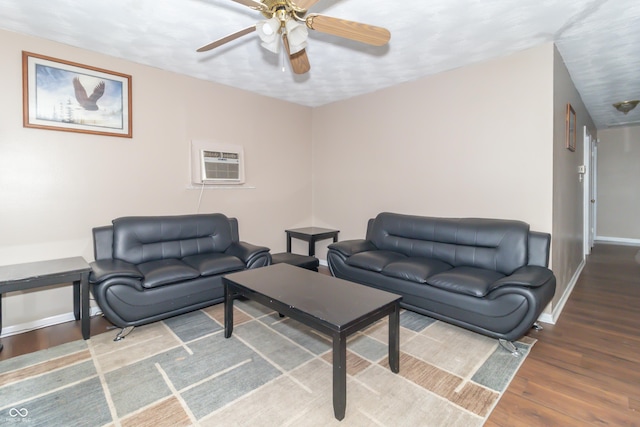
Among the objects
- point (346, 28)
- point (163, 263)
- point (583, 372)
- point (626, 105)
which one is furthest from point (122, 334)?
point (626, 105)

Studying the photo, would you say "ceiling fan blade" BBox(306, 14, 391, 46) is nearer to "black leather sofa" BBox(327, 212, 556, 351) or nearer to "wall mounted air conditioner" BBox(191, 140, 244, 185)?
"black leather sofa" BBox(327, 212, 556, 351)

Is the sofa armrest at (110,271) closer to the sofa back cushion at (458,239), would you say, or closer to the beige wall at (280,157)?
the beige wall at (280,157)

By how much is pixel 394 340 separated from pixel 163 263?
7.36 feet

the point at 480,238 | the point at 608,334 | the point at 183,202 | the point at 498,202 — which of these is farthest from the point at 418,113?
the point at 183,202

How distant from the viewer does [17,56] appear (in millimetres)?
2617

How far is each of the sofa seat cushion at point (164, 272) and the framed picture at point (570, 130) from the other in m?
4.00

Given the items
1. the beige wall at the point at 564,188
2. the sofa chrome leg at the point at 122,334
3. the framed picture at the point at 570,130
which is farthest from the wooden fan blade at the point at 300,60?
the framed picture at the point at 570,130

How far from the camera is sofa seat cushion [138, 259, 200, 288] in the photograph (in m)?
2.62

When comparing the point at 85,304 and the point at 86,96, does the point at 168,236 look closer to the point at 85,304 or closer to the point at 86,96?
the point at 85,304

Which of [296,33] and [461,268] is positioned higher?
[296,33]

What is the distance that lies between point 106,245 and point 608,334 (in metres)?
4.51

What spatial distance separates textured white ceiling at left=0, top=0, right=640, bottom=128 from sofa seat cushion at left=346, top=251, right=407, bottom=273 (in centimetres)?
202

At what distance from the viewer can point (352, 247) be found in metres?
3.56

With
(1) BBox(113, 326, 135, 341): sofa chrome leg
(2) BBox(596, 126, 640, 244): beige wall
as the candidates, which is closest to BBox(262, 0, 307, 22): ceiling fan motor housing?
(1) BBox(113, 326, 135, 341): sofa chrome leg
